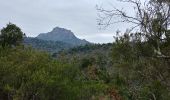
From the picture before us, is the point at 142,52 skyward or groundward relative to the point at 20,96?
skyward

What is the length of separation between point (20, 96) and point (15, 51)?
5.84m

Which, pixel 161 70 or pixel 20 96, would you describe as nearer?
pixel 161 70

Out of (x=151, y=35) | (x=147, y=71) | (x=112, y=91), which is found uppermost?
(x=151, y=35)

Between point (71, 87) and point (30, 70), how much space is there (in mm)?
3590

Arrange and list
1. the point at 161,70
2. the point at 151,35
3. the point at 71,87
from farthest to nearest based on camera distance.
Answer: the point at 71,87 < the point at 161,70 < the point at 151,35

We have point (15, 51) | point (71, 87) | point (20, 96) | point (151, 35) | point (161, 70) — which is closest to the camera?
point (151, 35)

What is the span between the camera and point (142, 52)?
1195 cm

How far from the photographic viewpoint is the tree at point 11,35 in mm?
53281

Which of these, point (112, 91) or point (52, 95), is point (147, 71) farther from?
point (112, 91)

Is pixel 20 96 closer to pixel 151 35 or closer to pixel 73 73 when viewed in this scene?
pixel 73 73

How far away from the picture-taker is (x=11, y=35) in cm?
5375

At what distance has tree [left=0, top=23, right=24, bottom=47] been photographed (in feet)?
175

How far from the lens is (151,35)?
9766mm

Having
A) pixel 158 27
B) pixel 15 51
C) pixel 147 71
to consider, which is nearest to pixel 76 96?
pixel 15 51
